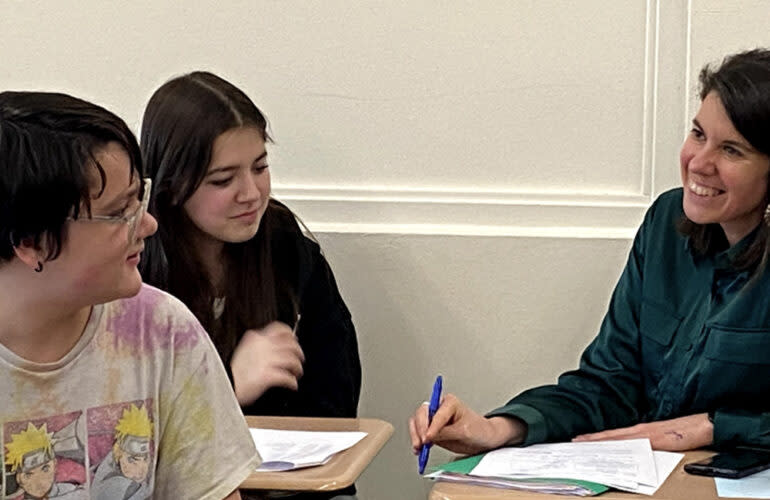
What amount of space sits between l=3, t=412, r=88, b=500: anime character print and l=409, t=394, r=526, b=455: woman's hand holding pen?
653mm

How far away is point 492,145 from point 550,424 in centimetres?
86

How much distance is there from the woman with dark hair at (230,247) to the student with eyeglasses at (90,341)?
0.72 meters

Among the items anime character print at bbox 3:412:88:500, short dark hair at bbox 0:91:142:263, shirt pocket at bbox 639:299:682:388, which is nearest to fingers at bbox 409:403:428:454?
shirt pocket at bbox 639:299:682:388

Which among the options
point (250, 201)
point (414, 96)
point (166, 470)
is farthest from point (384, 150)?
point (166, 470)

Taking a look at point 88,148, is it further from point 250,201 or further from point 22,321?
point 250,201

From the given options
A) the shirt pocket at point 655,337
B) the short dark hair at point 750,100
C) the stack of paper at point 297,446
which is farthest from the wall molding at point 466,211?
the stack of paper at point 297,446

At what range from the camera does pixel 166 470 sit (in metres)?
1.71

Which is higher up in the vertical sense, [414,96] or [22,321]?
[414,96]

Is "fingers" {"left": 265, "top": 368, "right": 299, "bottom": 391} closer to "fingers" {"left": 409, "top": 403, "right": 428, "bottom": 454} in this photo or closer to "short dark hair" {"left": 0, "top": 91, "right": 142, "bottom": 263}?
"fingers" {"left": 409, "top": 403, "right": 428, "bottom": 454}

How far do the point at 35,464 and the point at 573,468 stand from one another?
33.3 inches

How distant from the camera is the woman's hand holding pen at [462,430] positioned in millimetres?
2074

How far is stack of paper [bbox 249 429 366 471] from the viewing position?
201 cm

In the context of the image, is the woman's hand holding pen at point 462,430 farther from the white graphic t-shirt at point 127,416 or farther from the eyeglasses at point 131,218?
the eyeglasses at point 131,218

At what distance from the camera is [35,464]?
1.58 metres
